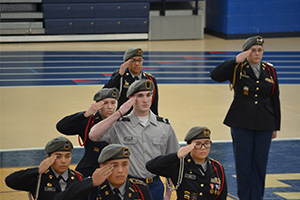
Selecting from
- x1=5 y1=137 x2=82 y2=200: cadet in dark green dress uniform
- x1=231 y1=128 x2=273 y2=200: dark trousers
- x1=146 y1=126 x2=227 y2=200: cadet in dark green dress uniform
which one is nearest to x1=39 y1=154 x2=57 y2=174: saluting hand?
x1=5 y1=137 x2=82 y2=200: cadet in dark green dress uniform

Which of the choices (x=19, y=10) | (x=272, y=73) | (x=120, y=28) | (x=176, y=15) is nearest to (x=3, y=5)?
(x=19, y=10)

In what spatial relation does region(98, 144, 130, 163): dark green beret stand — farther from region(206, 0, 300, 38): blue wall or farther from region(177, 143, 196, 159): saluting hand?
region(206, 0, 300, 38): blue wall

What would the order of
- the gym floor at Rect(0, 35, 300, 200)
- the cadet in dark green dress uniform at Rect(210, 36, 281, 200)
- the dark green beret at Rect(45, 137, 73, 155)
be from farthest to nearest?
1. the gym floor at Rect(0, 35, 300, 200)
2. the cadet in dark green dress uniform at Rect(210, 36, 281, 200)
3. the dark green beret at Rect(45, 137, 73, 155)

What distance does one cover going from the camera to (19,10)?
79.0 ft

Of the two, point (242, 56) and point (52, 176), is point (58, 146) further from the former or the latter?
point (242, 56)

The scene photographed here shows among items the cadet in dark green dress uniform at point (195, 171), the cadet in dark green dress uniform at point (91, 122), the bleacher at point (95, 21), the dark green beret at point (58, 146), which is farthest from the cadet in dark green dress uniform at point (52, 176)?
the bleacher at point (95, 21)

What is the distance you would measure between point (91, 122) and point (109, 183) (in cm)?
197

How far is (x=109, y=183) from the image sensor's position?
5191 millimetres

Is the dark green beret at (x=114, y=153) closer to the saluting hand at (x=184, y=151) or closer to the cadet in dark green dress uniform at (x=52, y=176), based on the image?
the saluting hand at (x=184, y=151)

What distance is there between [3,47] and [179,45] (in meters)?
6.47

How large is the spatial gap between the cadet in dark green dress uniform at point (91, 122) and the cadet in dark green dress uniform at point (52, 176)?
34.8 inches

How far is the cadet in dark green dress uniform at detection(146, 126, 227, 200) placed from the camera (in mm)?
5824

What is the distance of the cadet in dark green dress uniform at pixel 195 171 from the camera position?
5824 millimetres

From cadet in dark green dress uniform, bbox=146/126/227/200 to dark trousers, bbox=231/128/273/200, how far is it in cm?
195
